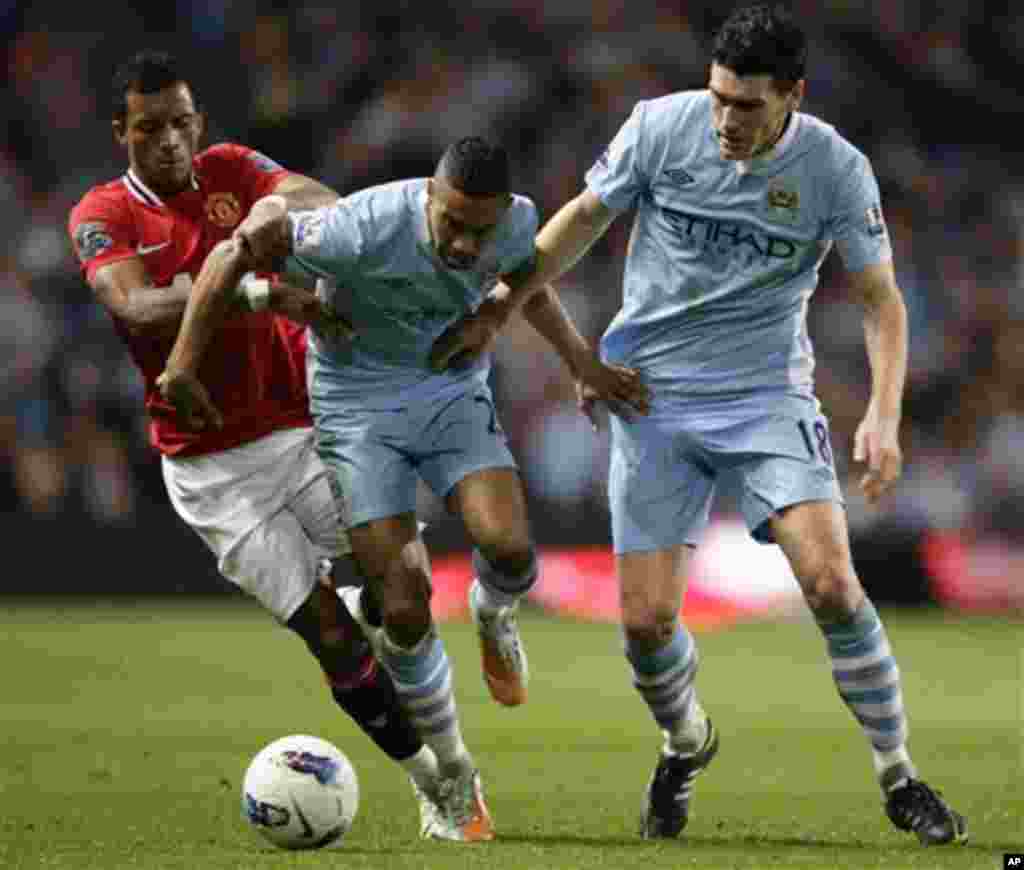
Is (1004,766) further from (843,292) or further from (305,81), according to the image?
(305,81)

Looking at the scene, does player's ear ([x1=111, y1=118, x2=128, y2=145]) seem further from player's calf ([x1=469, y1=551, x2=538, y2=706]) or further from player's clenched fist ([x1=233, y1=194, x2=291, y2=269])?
player's calf ([x1=469, y1=551, x2=538, y2=706])

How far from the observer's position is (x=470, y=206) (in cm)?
719

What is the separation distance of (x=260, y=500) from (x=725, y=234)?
1783 mm

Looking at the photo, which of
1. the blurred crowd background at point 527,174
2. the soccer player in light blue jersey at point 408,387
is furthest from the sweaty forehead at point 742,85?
the blurred crowd background at point 527,174

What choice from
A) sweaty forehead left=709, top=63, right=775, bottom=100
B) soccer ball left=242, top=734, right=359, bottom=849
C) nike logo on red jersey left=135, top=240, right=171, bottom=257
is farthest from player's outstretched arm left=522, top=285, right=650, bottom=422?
soccer ball left=242, top=734, right=359, bottom=849

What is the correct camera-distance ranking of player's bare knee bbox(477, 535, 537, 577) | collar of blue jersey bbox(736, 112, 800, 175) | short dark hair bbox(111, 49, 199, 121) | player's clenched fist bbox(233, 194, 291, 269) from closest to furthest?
player's clenched fist bbox(233, 194, 291, 269)
collar of blue jersey bbox(736, 112, 800, 175)
player's bare knee bbox(477, 535, 537, 577)
short dark hair bbox(111, 49, 199, 121)

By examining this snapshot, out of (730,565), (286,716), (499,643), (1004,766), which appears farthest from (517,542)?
Result: (730,565)

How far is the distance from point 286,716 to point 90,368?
6.63 m

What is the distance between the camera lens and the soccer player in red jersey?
303 inches

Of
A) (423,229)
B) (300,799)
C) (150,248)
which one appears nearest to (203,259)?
(150,248)

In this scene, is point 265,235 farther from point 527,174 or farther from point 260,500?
point 527,174

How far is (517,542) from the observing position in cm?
761

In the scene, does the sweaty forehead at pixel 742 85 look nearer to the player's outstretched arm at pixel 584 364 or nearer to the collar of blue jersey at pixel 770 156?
the collar of blue jersey at pixel 770 156

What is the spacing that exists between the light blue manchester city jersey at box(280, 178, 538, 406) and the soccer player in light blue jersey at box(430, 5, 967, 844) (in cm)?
11
